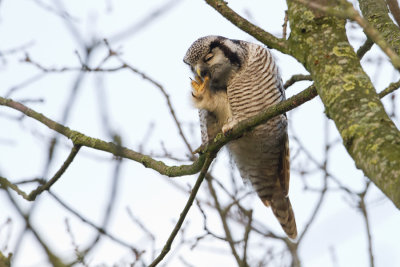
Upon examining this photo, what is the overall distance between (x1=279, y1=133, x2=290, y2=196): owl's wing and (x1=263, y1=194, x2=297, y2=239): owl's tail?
0.11 meters

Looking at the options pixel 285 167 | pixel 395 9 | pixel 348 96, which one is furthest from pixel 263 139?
pixel 348 96

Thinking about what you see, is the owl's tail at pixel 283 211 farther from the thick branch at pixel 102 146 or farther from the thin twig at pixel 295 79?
the thick branch at pixel 102 146

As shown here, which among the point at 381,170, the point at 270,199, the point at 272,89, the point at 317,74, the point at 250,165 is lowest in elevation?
the point at 381,170

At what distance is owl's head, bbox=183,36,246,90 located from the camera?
5.99 m

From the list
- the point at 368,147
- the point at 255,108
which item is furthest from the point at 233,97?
the point at 368,147

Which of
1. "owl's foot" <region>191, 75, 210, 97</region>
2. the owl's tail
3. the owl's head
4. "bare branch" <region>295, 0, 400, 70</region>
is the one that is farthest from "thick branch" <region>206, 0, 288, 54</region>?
the owl's tail

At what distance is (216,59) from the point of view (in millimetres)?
6016

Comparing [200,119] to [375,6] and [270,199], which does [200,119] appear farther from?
[375,6]

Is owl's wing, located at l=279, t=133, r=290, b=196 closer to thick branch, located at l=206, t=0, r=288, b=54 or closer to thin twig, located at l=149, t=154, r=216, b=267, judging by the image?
thin twig, located at l=149, t=154, r=216, b=267

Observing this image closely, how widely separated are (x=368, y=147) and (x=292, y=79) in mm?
2927

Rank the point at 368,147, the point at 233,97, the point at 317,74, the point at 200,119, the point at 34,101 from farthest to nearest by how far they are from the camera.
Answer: the point at 200,119
the point at 233,97
the point at 34,101
the point at 317,74
the point at 368,147

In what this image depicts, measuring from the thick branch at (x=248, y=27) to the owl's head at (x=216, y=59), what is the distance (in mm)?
2542

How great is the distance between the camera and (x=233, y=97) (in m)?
5.80

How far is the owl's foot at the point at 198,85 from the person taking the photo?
577cm
